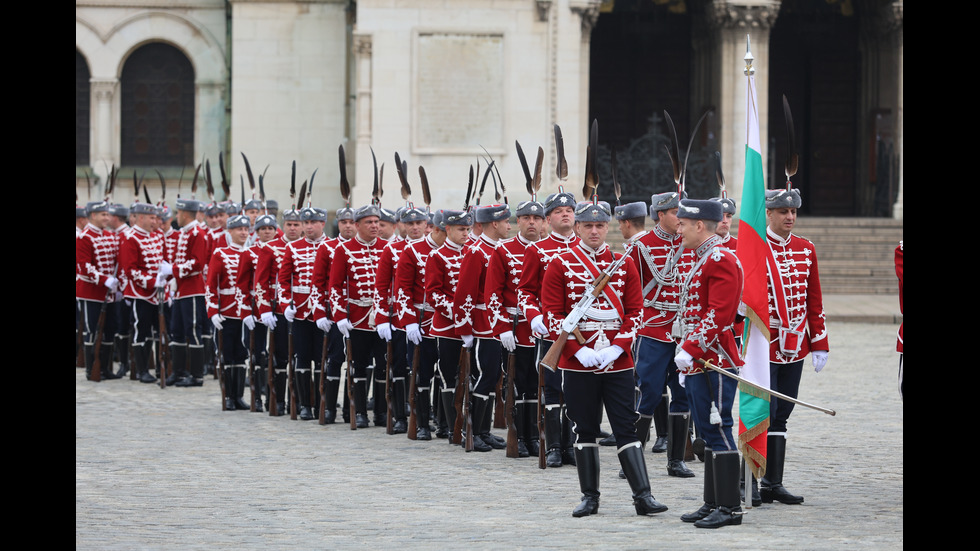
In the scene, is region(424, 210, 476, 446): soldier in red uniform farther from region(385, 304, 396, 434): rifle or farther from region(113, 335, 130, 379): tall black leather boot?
region(113, 335, 130, 379): tall black leather boot

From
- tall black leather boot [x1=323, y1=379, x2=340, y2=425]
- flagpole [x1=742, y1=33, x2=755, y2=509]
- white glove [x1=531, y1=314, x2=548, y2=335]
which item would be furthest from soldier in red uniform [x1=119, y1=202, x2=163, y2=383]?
flagpole [x1=742, y1=33, x2=755, y2=509]

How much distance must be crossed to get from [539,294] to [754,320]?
84.5 inches

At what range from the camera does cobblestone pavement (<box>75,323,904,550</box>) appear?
7.44m

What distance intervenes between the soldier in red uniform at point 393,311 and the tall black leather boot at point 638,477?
408 centimetres

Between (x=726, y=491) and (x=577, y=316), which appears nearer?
(x=726, y=491)

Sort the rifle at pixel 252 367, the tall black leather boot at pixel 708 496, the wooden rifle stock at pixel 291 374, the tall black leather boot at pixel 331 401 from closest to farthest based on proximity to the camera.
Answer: the tall black leather boot at pixel 708 496 → the tall black leather boot at pixel 331 401 → the wooden rifle stock at pixel 291 374 → the rifle at pixel 252 367

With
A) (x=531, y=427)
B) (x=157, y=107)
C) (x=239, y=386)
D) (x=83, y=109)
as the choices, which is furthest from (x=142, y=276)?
(x=83, y=109)

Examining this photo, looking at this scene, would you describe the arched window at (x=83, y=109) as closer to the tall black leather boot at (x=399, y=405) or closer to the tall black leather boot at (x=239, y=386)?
the tall black leather boot at (x=239, y=386)

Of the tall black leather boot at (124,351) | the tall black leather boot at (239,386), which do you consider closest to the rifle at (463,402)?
the tall black leather boot at (239,386)

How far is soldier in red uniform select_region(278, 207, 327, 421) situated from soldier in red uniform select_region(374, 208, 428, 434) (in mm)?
919

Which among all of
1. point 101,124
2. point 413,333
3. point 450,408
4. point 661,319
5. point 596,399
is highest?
point 101,124

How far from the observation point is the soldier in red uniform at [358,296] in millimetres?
12172

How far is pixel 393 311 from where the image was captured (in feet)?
39.2

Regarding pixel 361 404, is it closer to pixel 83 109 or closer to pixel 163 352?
pixel 163 352
